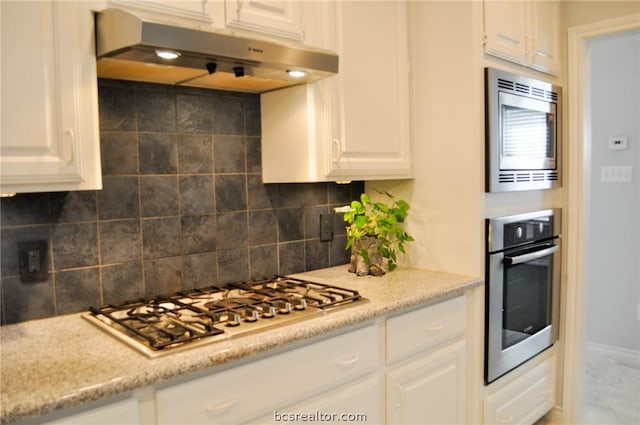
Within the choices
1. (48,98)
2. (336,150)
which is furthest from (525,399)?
(48,98)

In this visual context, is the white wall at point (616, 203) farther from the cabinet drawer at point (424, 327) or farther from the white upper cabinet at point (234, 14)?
the white upper cabinet at point (234, 14)

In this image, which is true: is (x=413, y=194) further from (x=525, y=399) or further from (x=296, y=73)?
(x=525, y=399)

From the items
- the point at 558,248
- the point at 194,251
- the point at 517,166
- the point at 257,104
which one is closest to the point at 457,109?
the point at 517,166

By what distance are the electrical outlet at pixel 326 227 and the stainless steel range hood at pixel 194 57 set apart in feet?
2.29

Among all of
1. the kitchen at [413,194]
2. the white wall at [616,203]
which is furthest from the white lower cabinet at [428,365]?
the white wall at [616,203]

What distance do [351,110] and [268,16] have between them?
1.63 feet

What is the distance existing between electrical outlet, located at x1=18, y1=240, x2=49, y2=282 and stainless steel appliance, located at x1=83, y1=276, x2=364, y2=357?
20 cm

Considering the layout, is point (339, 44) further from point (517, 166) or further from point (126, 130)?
point (517, 166)

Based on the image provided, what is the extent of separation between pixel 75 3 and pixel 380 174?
1285 millimetres

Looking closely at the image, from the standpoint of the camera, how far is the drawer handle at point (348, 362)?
1.64 metres

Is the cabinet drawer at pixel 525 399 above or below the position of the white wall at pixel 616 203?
below

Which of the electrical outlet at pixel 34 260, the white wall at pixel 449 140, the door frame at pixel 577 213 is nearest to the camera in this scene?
the electrical outlet at pixel 34 260

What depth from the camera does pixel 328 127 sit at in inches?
77.8

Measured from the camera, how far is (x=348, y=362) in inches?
65.3
